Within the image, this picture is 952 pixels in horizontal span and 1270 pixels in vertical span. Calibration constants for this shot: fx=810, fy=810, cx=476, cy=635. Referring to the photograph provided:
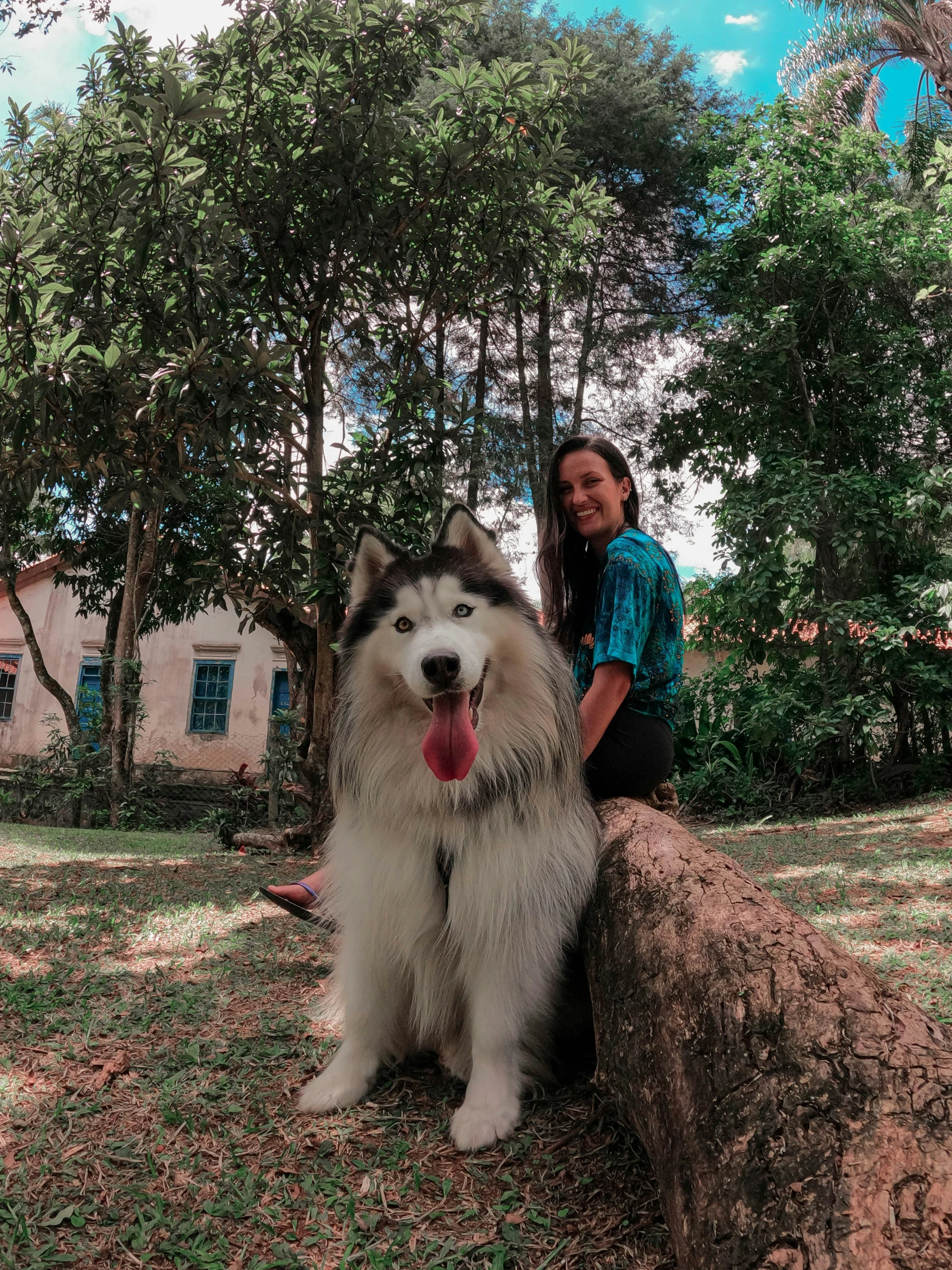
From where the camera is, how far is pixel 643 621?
8.31 ft

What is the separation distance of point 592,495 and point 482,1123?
1995 mm

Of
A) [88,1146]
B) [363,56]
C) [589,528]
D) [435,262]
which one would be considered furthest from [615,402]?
[88,1146]

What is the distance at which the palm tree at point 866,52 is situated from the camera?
13172 millimetres

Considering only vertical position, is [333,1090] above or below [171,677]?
below

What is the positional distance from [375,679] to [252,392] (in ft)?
9.22

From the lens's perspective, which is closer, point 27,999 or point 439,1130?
point 439,1130

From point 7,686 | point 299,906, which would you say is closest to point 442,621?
point 299,906

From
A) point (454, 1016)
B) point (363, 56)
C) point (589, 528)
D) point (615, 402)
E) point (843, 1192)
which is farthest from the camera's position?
point (615, 402)

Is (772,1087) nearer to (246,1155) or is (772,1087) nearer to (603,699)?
(246,1155)

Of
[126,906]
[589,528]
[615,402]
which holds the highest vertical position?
[615,402]

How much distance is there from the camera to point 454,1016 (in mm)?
2209

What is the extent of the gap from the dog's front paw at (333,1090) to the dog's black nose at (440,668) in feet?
3.47

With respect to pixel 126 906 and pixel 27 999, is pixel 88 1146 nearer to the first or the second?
pixel 27 999

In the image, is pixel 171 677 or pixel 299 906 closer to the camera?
pixel 299 906
